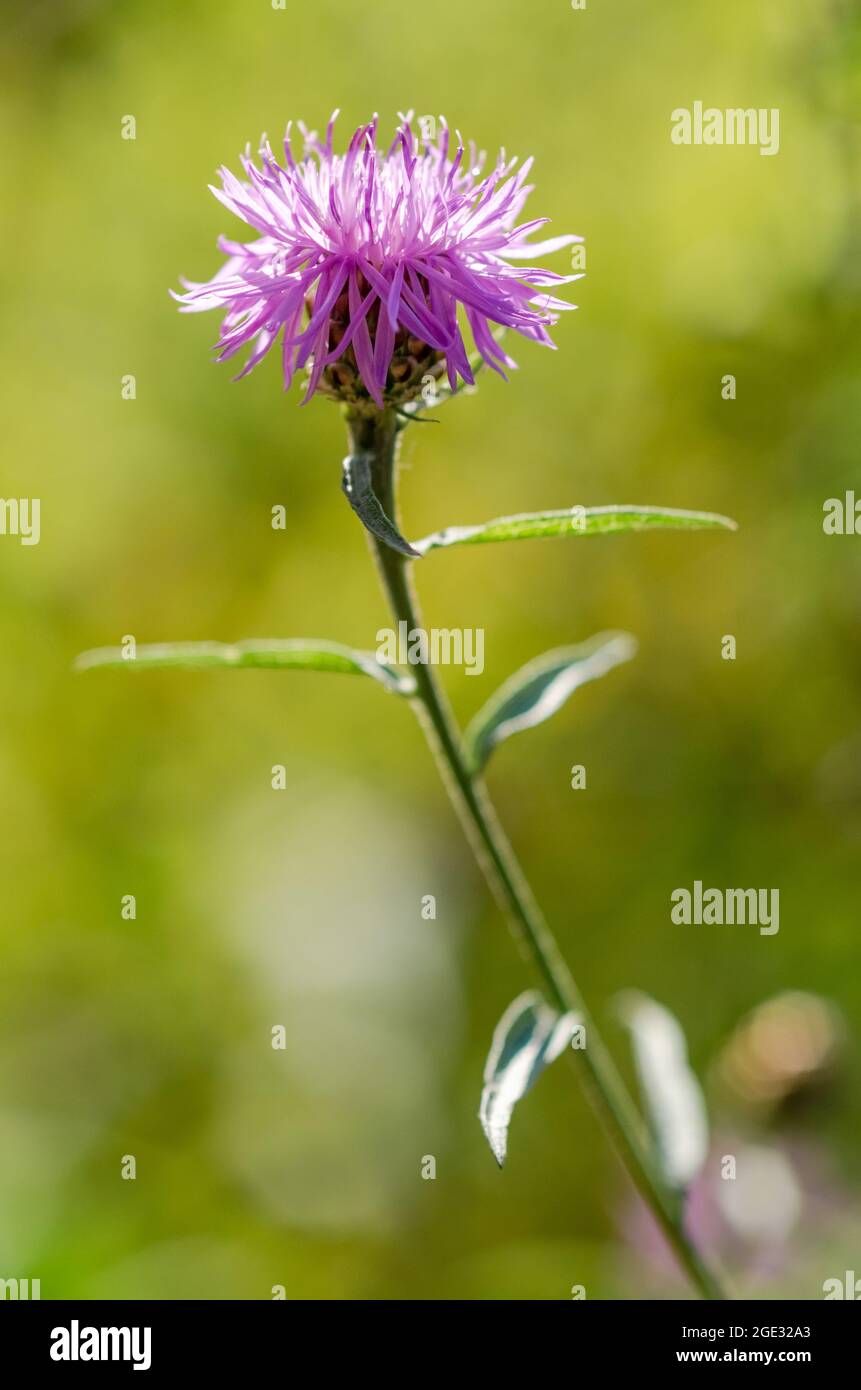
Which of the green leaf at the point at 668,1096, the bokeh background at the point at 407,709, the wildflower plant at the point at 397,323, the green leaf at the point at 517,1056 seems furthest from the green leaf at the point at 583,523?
the bokeh background at the point at 407,709

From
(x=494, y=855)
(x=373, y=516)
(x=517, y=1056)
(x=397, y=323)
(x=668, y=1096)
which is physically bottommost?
(x=668, y=1096)

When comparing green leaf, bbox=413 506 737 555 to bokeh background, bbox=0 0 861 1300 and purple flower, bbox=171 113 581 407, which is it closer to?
purple flower, bbox=171 113 581 407

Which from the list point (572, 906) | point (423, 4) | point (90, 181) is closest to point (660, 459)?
point (572, 906)

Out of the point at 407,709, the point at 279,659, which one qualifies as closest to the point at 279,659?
the point at 279,659

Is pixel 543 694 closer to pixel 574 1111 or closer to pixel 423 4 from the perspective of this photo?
pixel 574 1111

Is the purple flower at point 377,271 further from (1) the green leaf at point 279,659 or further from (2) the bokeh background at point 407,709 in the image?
(2) the bokeh background at point 407,709

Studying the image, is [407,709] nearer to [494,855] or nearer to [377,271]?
[494,855]

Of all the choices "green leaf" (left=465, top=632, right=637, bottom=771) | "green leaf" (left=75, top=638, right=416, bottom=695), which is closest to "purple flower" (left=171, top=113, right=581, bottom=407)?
"green leaf" (left=75, top=638, right=416, bottom=695)
